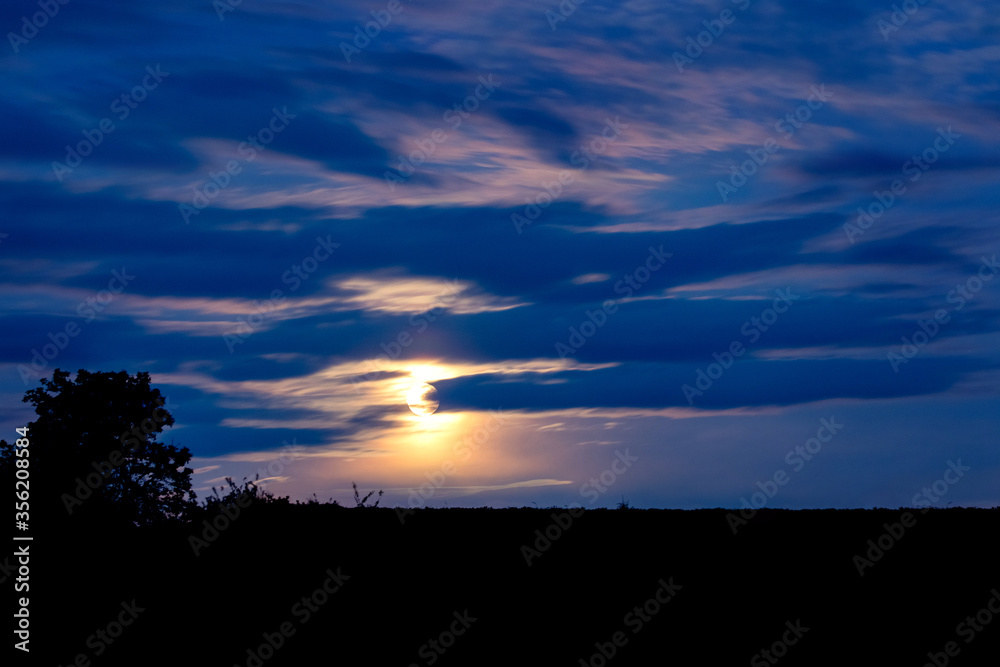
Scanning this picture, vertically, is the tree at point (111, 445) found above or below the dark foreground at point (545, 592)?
above

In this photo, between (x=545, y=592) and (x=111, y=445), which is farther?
(x=111, y=445)

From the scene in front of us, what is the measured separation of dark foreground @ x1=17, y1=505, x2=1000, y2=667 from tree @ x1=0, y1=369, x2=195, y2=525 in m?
21.4

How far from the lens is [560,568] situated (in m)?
16.7

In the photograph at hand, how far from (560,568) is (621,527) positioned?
1.41 m

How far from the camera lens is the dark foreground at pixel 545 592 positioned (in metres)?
15.0

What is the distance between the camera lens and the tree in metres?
39.6

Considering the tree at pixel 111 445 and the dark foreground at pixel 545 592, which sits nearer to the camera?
the dark foreground at pixel 545 592

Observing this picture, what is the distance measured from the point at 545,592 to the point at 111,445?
30686mm

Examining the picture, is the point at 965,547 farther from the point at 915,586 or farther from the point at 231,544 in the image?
the point at 231,544

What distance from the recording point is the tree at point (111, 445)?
130ft

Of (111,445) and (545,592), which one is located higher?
(111,445)

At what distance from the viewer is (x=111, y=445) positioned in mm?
41125

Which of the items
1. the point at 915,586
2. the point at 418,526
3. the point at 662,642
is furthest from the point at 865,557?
the point at 418,526

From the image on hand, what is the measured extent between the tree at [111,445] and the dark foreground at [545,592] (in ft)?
70.2
